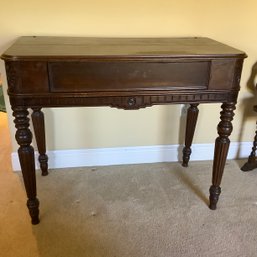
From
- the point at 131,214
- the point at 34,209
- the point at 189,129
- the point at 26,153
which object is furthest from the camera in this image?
the point at 189,129

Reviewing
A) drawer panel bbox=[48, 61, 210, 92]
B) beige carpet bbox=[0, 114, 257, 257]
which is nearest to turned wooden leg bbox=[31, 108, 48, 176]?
beige carpet bbox=[0, 114, 257, 257]

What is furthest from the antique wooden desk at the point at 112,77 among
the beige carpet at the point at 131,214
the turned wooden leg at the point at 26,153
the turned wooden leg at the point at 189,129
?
the turned wooden leg at the point at 189,129

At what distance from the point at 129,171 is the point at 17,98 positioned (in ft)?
2.91

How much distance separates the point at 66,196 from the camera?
5.19 feet

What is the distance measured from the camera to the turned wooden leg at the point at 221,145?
1309 mm

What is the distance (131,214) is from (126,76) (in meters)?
0.68

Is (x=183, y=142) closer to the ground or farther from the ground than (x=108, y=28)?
closer to the ground

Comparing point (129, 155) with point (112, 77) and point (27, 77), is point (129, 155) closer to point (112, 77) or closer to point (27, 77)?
point (112, 77)

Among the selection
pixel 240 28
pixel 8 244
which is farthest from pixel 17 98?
pixel 240 28

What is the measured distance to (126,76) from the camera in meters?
1.17

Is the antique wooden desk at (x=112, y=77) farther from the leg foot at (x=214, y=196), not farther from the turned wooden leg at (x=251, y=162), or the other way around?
the turned wooden leg at (x=251, y=162)

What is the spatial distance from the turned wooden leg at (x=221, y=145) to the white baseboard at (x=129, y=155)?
49cm

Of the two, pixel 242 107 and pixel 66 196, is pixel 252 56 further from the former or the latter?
pixel 66 196

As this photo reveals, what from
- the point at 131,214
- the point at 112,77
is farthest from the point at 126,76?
the point at 131,214
